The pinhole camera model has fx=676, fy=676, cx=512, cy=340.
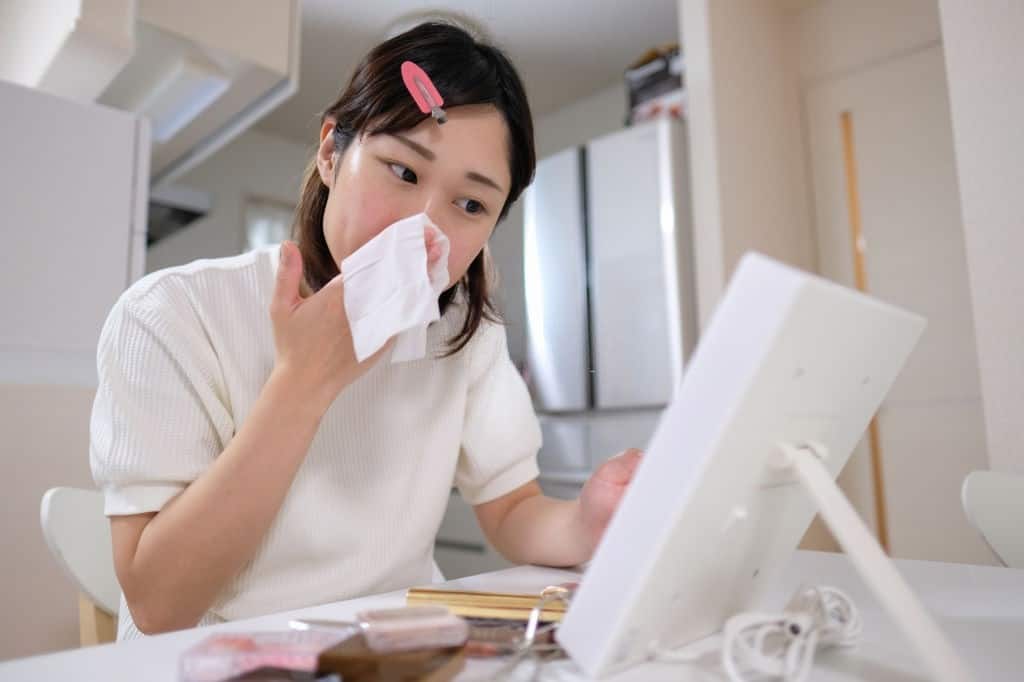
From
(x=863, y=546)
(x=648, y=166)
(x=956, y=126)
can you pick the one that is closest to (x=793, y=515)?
(x=863, y=546)

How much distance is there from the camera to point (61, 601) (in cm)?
115

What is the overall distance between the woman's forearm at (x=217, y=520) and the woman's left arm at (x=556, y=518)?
23 centimetres

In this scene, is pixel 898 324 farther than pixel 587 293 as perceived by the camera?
No

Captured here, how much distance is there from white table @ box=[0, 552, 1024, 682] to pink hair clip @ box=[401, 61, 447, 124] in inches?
15.5

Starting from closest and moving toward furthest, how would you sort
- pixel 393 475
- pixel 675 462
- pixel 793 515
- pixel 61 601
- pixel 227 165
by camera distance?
1. pixel 675 462
2. pixel 793 515
3. pixel 393 475
4. pixel 61 601
5. pixel 227 165

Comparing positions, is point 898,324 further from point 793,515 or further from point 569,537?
point 569,537

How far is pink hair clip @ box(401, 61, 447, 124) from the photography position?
58 cm

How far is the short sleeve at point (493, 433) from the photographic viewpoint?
741 mm

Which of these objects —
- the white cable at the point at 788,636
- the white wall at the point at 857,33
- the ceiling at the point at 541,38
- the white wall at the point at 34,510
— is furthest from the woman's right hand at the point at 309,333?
the white wall at the point at 857,33

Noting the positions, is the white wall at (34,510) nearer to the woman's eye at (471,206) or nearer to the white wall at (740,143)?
the woman's eye at (471,206)

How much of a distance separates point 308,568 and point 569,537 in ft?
0.79

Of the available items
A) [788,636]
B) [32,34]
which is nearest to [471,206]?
[788,636]

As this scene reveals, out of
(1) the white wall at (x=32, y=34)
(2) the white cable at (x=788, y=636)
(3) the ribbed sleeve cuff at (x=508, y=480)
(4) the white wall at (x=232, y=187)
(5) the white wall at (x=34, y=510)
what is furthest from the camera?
(4) the white wall at (x=232, y=187)

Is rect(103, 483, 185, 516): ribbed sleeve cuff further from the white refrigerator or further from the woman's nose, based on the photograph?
the white refrigerator
